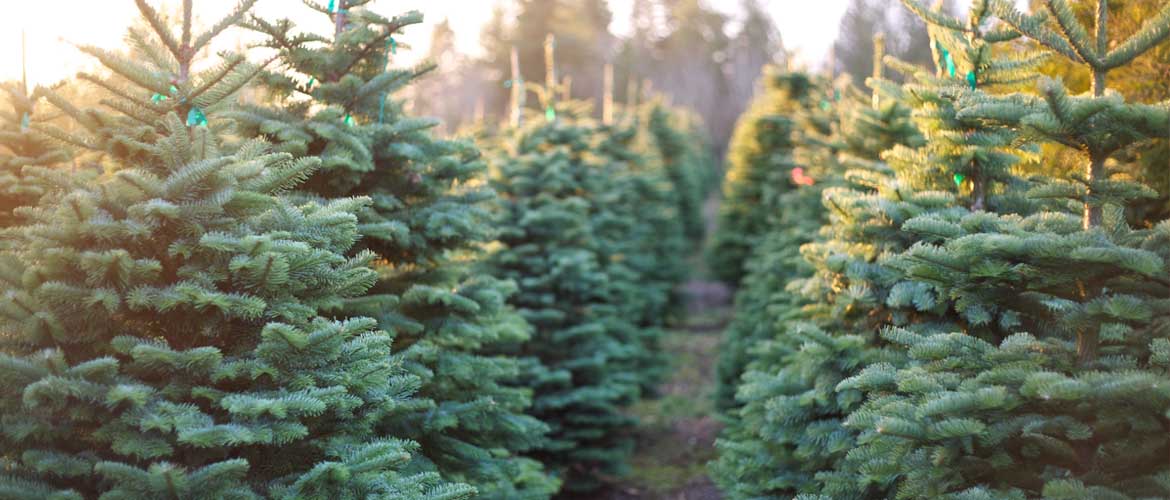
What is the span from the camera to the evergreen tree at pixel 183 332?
3.07m

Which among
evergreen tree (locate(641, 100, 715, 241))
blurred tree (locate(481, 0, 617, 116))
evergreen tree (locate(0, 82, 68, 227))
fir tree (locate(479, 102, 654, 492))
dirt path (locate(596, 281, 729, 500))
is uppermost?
blurred tree (locate(481, 0, 617, 116))

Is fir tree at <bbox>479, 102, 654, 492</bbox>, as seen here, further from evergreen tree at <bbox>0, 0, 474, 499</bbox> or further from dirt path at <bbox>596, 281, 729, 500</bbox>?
evergreen tree at <bbox>0, 0, 474, 499</bbox>

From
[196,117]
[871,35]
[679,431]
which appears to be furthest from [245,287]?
[871,35]

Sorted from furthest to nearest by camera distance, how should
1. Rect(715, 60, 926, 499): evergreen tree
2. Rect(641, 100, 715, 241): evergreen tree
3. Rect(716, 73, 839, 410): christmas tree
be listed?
Rect(641, 100, 715, 241): evergreen tree, Rect(716, 73, 839, 410): christmas tree, Rect(715, 60, 926, 499): evergreen tree

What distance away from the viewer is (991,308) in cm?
399

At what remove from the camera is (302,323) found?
11.4ft

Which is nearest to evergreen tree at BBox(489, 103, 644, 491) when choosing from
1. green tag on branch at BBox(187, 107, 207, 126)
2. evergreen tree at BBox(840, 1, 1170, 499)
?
green tag on branch at BBox(187, 107, 207, 126)

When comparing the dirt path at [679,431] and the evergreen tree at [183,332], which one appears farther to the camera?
the dirt path at [679,431]

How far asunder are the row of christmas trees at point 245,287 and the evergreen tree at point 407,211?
0.8 inches

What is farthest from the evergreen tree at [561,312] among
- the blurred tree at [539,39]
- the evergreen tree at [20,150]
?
the blurred tree at [539,39]

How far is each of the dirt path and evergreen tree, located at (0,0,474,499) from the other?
5.34 meters

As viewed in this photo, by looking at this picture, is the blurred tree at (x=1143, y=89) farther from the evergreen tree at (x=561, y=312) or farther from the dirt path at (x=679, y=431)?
the evergreen tree at (x=561, y=312)

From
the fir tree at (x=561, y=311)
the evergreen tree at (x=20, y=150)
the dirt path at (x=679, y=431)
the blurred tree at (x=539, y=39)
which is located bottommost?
the dirt path at (x=679, y=431)

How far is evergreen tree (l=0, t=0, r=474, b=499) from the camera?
10.1 ft
